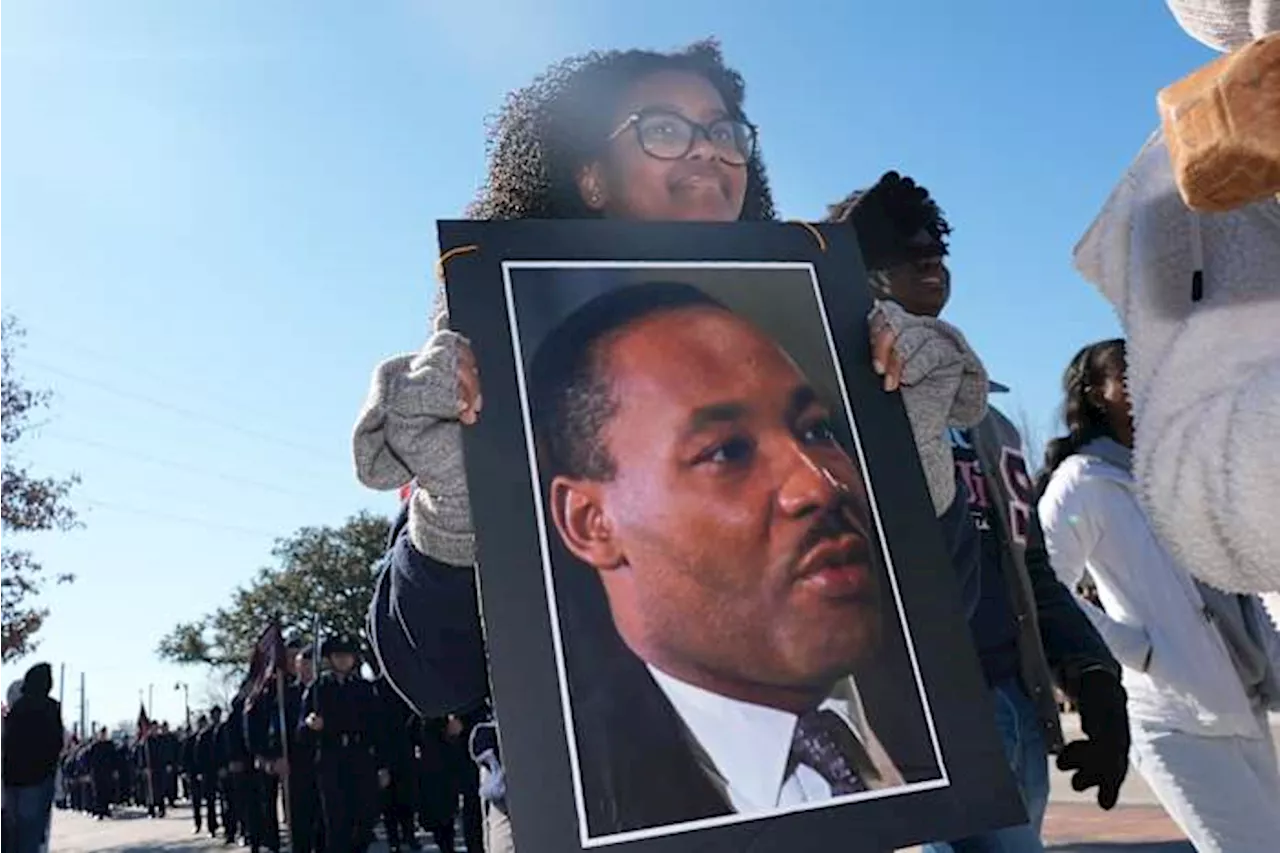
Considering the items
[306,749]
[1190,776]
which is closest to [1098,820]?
[1190,776]

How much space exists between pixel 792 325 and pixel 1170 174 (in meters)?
0.44

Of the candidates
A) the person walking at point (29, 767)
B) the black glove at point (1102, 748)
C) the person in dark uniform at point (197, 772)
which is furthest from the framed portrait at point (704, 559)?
the person in dark uniform at point (197, 772)

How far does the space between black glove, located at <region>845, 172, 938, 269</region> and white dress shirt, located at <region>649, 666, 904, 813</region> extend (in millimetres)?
1666

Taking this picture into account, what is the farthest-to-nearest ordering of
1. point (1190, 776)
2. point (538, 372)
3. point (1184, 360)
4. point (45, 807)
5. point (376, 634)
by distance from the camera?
1. point (45, 807)
2. point (1190, 776)
3. point (376, 634)
4. point (538, 372)
5. point (1184, 360)

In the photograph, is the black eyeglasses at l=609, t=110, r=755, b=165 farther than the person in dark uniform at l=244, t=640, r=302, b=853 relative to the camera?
No

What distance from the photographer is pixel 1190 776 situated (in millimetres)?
2514

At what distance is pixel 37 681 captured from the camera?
918 centimetres

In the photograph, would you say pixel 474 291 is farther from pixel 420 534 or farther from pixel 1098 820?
Answer: pixel 1098 820

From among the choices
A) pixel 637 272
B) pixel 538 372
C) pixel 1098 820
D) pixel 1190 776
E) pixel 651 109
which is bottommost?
pixel 1098 820

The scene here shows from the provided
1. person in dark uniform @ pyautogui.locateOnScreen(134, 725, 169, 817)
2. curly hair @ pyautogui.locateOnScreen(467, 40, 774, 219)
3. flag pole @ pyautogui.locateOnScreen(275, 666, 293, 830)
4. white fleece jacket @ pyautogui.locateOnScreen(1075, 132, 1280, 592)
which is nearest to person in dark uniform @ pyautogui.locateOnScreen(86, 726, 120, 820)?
person in dark uniform @ pyautogui.locateOnScreen(134, 725, 169, 817)

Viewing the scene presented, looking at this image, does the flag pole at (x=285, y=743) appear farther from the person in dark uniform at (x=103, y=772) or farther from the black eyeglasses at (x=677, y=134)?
the person in dark uniform at (x=103, y=772)

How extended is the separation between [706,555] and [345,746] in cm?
923

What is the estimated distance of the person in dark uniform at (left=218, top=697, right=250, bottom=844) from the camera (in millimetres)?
13305

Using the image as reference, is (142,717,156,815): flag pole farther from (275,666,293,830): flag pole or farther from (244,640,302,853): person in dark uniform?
(275,666,293,830): flag pole
